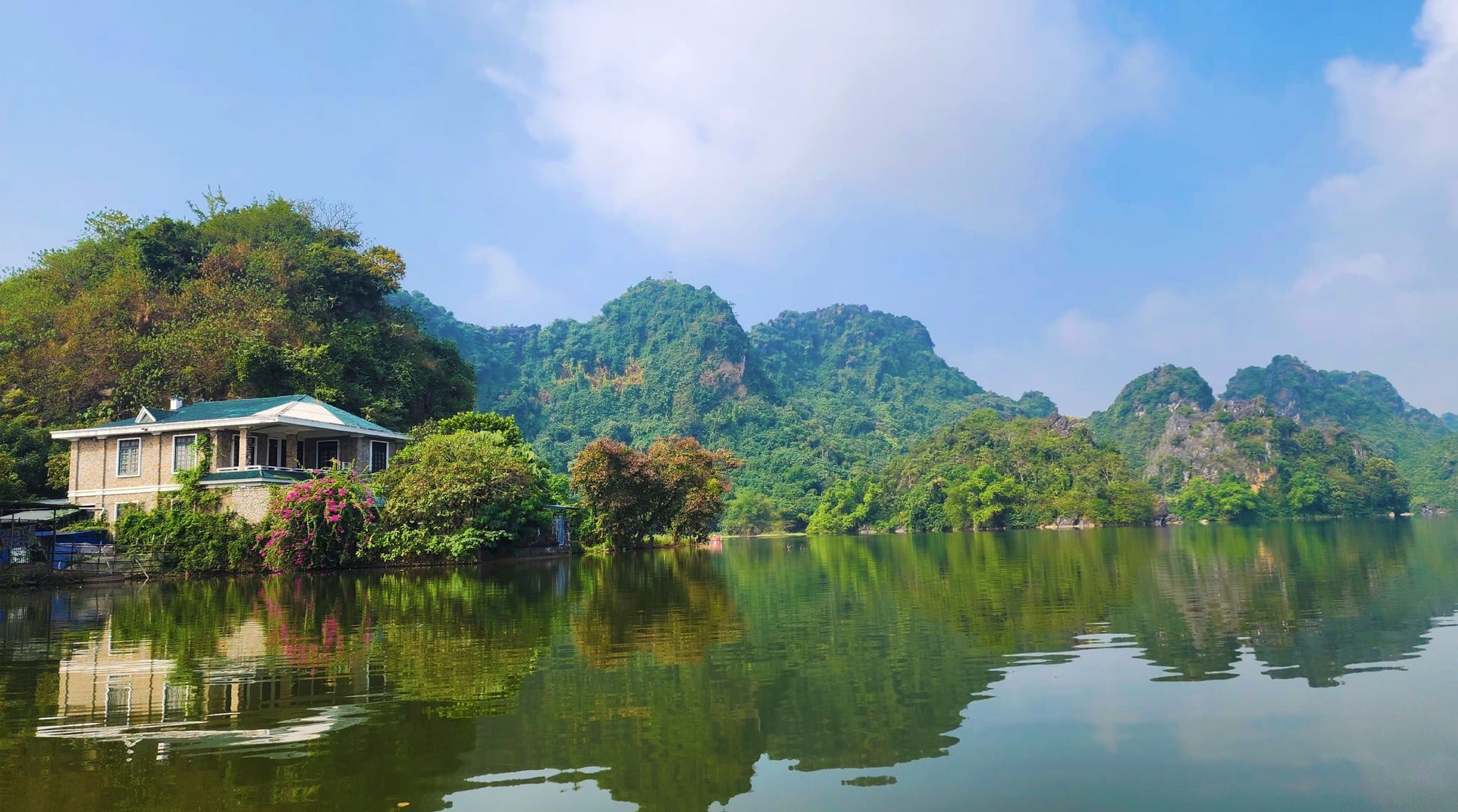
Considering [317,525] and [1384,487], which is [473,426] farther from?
[1384,487]

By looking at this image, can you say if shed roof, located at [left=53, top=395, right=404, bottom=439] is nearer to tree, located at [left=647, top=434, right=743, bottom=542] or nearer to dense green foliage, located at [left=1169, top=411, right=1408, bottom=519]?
tree, located at [left=647, top=434, right=743, bottom=542]

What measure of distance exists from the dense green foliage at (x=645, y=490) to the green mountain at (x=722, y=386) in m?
47.0

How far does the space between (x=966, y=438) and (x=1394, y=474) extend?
1730 inches

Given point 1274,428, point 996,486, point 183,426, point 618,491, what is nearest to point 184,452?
point 183,426

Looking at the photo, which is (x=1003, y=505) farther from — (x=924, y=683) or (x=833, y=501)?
(x=924, y=683)

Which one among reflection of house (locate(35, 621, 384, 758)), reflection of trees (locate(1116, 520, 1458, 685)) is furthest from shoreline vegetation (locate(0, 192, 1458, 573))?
reflection of trees (locate(1116, 520, 1458, 685))

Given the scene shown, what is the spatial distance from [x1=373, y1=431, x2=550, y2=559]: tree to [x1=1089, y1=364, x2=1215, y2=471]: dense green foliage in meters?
99.6

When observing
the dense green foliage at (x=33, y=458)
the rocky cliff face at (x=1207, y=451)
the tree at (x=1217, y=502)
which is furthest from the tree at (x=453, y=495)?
the rocky cliff face at (x=1207, y=451)

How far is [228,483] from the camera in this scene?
2900cm

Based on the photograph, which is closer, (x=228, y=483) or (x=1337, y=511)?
(x=228, y=483)

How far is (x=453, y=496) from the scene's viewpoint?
30.0m

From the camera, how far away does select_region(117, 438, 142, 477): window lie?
30.5 metres

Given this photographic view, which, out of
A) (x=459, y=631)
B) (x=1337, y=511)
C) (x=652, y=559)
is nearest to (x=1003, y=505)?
(x=1337, y=511)

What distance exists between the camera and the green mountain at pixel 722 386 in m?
108
